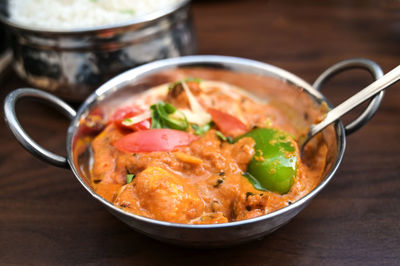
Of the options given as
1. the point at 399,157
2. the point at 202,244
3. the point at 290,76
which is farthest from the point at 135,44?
the point at 399,157

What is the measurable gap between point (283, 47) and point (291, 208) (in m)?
1.74

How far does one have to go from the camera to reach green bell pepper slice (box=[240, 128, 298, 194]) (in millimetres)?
1376

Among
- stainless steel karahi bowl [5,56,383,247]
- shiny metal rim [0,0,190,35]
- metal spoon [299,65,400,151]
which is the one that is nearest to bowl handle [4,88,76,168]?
stainless steel karahi bowl [5,56,383,247]

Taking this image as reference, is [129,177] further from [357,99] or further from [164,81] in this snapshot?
[357,99]

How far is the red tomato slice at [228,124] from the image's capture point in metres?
1.63

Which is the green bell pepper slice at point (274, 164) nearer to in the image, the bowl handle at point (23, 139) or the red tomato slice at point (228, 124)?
the red tomato slice at point (228, 124)

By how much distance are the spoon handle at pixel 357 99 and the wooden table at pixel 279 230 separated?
301 mm

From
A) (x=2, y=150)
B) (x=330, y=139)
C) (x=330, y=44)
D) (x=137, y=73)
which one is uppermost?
(x=330, y=44)

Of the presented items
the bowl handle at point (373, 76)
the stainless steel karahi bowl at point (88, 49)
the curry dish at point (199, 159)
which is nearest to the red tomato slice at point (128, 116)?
the curry dish at point (199, 159)

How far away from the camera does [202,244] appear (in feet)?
3.92

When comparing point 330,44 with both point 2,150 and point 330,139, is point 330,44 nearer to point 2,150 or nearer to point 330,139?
point 330,139

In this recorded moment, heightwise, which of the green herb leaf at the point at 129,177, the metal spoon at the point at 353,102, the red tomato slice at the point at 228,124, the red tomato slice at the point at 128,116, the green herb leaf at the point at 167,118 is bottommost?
the green herb leaf at the point at 129,177

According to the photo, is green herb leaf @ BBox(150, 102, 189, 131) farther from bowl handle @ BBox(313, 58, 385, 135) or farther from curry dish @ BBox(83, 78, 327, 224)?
bowl handle @ BBox(313, 58, 385, 135)

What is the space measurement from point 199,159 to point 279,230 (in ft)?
1.29
